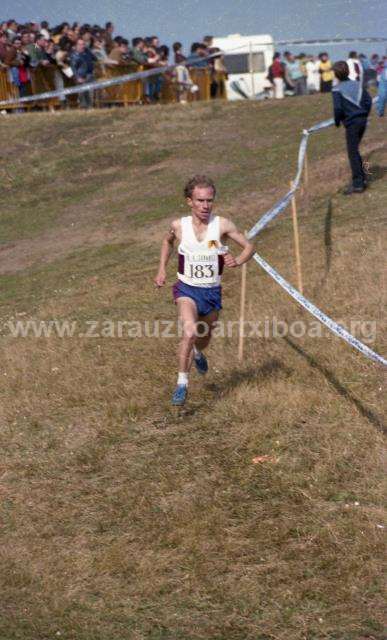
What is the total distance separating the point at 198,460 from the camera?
25.8ft

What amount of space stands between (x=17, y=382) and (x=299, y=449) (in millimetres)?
3847

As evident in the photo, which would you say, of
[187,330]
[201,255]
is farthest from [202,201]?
[187,330]

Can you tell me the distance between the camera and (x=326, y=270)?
1218 cm

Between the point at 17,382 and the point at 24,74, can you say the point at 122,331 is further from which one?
the point at 24,74

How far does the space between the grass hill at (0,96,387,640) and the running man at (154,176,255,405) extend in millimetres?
913

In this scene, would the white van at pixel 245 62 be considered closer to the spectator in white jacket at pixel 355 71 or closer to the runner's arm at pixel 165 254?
the spectator in white jacket at pixel 355 71

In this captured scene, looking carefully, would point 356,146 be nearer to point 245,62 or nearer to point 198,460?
point 198,460

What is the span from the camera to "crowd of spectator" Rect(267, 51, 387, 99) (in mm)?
29562

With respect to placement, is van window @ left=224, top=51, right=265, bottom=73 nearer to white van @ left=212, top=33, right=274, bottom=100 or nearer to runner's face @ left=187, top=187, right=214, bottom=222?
white van @ left=212, top=33, right=274, bottom=100

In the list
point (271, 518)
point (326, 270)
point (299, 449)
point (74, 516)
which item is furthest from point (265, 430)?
point (326, 270)


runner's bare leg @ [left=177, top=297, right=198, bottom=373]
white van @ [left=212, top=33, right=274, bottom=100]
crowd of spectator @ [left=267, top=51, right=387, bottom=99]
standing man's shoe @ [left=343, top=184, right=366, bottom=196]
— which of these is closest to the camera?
runner's bare leg @ [left=177, top=297, right=198, bottom=373]

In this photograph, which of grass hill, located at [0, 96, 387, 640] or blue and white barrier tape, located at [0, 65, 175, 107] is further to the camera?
blue and white barrier tape, located at [0, 65, 175, 107]

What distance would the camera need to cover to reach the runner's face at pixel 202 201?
8023 millimetres

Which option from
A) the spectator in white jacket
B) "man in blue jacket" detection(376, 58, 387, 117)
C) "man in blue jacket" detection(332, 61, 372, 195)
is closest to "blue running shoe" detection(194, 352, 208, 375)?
"man in blue jacket" detection(332, 61, 372, 195)
